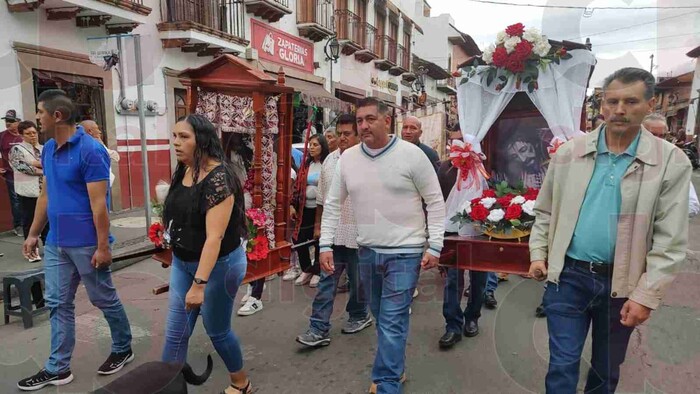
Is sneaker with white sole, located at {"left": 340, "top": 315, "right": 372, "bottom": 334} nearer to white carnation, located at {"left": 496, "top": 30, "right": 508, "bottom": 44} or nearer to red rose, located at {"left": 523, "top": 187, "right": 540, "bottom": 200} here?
red rose, located at {"left": 523, "top": 187, "right": 540, "bottom": 200}

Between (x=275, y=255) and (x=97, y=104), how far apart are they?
21.5ft

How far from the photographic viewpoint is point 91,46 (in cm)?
800

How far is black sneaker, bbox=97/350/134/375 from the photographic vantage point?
325cm

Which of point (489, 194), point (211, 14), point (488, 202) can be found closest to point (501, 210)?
point (488, 202)

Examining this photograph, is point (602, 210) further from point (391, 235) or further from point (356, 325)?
point (356, 325)

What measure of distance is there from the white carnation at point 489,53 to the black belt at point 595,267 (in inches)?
83.7

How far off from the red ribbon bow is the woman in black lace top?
185cm

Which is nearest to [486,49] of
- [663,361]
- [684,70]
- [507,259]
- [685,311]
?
[507,259]

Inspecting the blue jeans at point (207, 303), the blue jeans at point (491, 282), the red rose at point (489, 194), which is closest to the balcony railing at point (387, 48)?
the blue jeans at point (491, 282)

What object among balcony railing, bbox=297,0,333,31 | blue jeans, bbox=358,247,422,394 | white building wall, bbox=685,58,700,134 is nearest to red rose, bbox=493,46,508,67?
blue jeans, bbox=358,247,422,394

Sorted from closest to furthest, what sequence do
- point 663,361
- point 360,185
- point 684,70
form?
point 360,185, point 663,361, point 684,70

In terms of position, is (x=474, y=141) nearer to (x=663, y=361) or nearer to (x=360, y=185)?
(x=360, y=185)

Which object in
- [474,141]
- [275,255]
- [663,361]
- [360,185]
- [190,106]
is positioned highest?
[190,106]

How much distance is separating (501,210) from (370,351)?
146 cm
